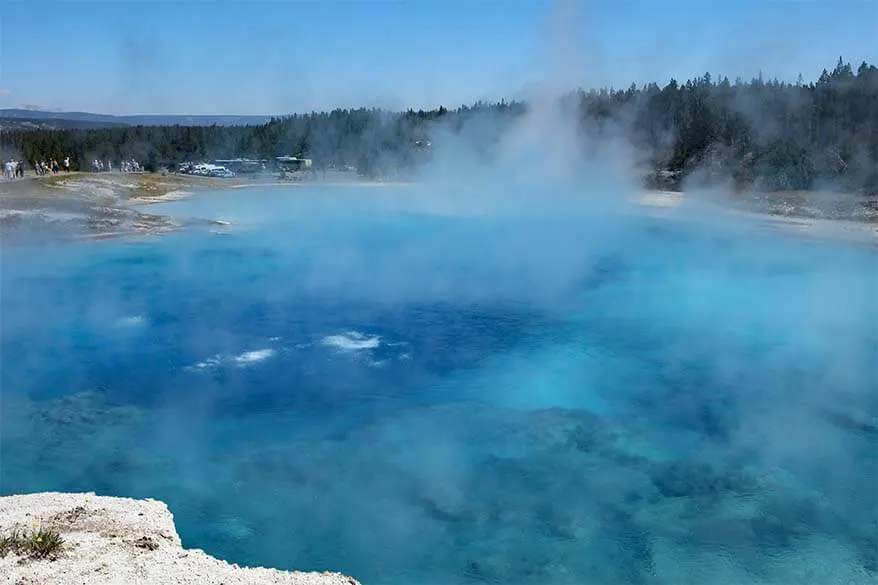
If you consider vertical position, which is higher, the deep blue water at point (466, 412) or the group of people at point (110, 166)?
the group of people at point (110, 166)

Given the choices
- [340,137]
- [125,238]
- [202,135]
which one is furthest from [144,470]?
[202,135]

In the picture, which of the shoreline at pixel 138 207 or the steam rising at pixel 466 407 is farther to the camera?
the shoreline at pixel 138 207

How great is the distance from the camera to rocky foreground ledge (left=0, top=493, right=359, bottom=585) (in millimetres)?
4820

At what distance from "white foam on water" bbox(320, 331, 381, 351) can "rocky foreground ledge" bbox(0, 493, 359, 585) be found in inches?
191

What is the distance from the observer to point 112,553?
5.14 meters

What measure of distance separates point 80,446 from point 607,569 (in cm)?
538

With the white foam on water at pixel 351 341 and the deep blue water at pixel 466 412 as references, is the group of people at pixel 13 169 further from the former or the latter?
the white foam on water at pixel 351 341

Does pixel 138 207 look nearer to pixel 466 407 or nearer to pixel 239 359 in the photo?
pixel 239 359

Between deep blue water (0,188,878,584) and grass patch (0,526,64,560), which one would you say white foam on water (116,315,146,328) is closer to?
deep blue water (0,188,878,584)

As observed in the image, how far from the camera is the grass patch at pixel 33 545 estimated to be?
4961mm

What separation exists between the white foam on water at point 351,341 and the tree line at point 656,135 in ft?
70.9

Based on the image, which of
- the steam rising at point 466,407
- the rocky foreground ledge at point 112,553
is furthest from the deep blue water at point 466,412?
the rocky foreground ledge at point 112,553

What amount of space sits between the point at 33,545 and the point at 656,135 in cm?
3511

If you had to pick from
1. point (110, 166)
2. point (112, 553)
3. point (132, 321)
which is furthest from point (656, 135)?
point (112, 553)
